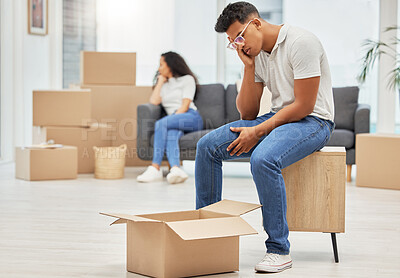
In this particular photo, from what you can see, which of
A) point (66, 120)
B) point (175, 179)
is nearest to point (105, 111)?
point (66, 120)

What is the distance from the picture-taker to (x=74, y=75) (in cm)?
614

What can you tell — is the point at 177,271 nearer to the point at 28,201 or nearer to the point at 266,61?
the point at 266,61

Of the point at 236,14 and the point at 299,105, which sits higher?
the point at 236,14

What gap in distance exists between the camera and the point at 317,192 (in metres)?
2.14

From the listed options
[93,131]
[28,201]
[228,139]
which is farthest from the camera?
[93,131]

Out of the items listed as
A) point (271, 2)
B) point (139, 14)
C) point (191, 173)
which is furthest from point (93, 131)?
point (271, 2)

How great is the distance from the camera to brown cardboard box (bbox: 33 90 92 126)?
4.54 meters

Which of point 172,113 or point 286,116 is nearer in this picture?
point 286,116

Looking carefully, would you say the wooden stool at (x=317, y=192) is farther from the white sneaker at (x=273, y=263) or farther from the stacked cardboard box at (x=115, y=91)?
the stacked cardboard box at (x=115, y=91)

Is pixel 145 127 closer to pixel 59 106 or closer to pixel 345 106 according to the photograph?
pixel 59 106

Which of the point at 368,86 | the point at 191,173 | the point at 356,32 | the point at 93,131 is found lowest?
the point at 191,173

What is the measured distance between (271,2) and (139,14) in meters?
1.39

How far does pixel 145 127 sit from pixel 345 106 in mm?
1635

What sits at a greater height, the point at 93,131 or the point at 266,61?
the point at 266,61
